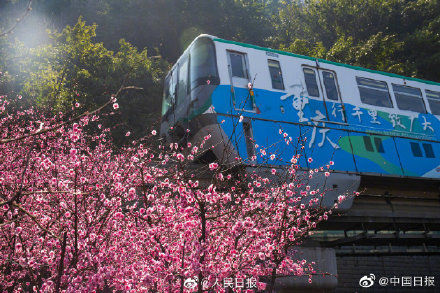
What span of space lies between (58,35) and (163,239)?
20.8 meters

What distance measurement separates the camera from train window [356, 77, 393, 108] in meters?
11.5

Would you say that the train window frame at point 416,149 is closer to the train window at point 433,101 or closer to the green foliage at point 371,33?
the train window at point 433,101

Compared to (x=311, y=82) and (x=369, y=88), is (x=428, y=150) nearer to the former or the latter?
(x=369, y=88)

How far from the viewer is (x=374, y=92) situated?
11742mm

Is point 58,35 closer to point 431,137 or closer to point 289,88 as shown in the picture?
point 289,88

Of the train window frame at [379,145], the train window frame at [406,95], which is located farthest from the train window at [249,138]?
the train window frame at [406,95]

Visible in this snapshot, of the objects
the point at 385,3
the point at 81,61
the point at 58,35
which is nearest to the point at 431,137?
the point at 81,61

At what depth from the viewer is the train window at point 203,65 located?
30.7 ft

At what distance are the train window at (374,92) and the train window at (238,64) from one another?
4.05 m

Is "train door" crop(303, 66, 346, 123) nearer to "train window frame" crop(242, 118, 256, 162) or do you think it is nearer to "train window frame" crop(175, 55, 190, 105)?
"train window frame" crop(242, 118, 256, 162)

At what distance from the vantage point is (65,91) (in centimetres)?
1577

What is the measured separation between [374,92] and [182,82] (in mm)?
6150

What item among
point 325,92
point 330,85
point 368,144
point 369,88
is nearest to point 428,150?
point 368,144

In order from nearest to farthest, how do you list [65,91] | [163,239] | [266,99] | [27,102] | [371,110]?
[163,239], [266,99], [371,110], [27,102], [65,91]
